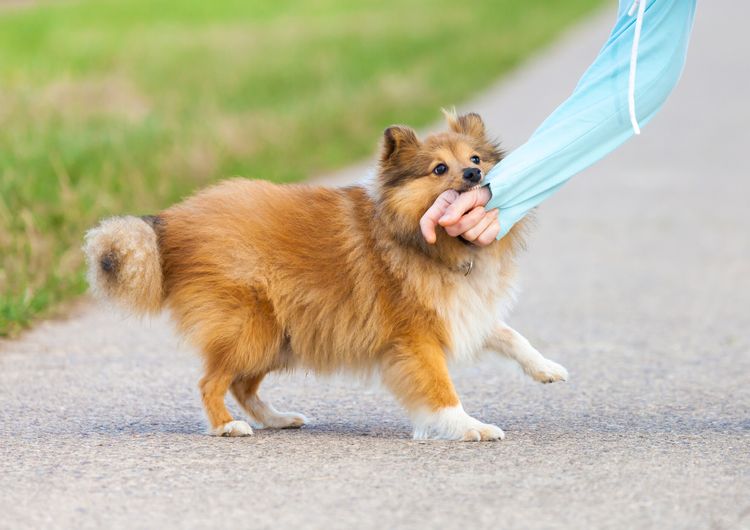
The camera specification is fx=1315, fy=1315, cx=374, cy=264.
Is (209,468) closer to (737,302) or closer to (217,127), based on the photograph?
(737,302)

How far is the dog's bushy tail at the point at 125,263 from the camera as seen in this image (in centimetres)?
543

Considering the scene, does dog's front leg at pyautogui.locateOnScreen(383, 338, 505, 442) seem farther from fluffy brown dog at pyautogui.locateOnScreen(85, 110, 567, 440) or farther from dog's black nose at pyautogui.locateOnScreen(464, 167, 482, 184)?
dog's black nose at pyautogui.locateOnScreen(464, 167, 482, 184)

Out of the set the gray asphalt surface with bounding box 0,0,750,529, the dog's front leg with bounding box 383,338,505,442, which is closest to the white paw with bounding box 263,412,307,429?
the gray asphalt surface with bounding box 0,0,750,529

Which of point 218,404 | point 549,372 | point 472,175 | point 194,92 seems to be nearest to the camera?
point 472,175

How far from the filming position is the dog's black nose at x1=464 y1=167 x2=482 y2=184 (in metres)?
5.41

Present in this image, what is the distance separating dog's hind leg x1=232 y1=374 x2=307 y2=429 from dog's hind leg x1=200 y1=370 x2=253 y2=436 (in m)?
0.30

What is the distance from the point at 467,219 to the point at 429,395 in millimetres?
743

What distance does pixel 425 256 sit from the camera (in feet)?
18.2

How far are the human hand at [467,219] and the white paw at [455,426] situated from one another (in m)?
0.71

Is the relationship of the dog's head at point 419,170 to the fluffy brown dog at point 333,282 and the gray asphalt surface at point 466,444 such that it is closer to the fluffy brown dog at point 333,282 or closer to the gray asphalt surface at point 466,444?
the fluffy brown dog at point 333,282

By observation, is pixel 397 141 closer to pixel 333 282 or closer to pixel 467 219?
pixel 467 219

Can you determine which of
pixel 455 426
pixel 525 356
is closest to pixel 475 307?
pixel 525 356

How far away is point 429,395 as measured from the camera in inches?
213

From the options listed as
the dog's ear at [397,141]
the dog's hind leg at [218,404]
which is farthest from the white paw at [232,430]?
the dog's ear at [397,141]
